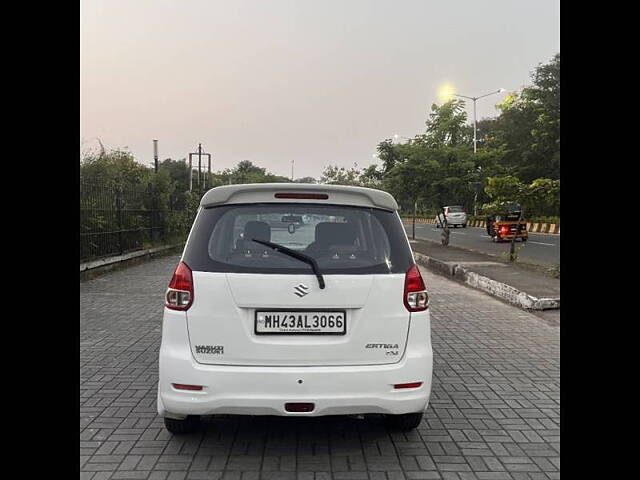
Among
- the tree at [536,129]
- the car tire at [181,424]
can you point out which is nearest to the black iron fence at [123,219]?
the car tire at [181,424]

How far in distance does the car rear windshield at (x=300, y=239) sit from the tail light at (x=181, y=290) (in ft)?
0.21

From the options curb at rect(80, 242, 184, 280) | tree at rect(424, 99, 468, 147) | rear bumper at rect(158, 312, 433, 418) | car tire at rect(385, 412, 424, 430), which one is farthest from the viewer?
tree at rect(424, 99, 468, 147)

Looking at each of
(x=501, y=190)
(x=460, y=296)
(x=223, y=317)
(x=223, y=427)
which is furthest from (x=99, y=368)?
(x=501, y=190)

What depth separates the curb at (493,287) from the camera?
8.42m

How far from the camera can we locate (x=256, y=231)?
3566 millimetres

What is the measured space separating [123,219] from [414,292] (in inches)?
491

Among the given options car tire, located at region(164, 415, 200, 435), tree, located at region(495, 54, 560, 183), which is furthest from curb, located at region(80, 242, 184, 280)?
tree, located at region(495, 54, 560, 183)

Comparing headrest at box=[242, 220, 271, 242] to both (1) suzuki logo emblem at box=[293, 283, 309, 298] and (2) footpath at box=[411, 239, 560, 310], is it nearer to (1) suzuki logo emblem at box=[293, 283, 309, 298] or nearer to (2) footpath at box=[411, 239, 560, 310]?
(1) suzuki logo emblem at box=[293, 283, 309, 298]

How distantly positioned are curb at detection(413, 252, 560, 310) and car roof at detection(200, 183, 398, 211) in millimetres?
5842

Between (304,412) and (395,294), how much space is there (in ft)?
2.80

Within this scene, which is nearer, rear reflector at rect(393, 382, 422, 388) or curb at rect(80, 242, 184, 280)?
rear reflector at rect(393, 382, 422, 388)

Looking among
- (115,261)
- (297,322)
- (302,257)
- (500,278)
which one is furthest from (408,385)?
(115,261)

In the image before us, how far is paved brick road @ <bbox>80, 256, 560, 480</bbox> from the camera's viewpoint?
3260mm

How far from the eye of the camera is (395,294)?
10.7ft
